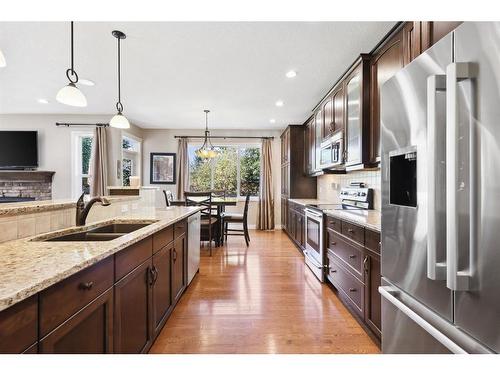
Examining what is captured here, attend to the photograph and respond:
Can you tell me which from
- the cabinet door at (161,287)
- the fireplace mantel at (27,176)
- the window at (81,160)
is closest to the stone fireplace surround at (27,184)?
the fireplace mantel at (27,176)

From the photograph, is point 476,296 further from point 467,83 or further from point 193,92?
point 193,92

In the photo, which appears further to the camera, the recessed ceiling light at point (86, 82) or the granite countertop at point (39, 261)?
the recessed ceiling light at point (86, 82)

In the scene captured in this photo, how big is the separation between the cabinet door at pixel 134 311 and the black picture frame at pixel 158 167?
5.04 m

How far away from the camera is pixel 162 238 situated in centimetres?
186

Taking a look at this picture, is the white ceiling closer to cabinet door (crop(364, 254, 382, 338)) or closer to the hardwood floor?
cabinet door (crop(364, 254, 382, 338))

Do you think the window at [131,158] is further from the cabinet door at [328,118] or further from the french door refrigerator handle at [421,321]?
the french door refrigerator handle at [421,321]

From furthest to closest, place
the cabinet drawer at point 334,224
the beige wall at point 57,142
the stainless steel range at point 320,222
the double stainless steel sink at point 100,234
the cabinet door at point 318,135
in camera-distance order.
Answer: the beige wall at point 57,142 → the cabinet door at point 318,135 → the stainless steel range at point 320,222 → the cabinet drawer at point 334,224 → the double stainless steel sink at point 100,234

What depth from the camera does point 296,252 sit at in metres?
4.24

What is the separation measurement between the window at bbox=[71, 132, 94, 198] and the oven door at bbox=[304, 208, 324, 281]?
460cm

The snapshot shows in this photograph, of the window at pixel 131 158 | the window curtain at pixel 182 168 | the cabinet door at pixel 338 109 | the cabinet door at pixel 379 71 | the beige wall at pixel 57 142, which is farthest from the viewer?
the window curtain at pixel 182 168

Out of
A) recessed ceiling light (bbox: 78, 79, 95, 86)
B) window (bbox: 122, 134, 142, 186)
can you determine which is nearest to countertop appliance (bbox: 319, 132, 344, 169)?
recessed ceiling light (bbox: 78, 79, 95, 86)

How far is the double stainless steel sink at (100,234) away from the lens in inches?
62.8

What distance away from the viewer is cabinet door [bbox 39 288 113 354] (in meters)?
0.82
